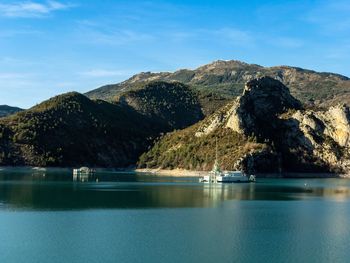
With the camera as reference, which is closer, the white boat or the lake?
the lake

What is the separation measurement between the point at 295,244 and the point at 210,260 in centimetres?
1303

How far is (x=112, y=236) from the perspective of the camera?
62.8 metres

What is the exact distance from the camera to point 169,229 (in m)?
68.5

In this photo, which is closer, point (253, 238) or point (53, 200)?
point (253, 238)

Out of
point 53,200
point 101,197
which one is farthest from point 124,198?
point 53,200

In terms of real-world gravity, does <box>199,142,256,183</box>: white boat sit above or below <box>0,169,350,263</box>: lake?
above

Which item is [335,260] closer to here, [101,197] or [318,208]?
[318,208]

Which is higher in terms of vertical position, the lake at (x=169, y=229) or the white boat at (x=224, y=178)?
the white boat at (x=224, y=178)

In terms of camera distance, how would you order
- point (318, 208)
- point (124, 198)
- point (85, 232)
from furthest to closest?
point (124, 198) < point (318, 208) < point (85, 232)

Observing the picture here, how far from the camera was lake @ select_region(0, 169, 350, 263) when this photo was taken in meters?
53.7

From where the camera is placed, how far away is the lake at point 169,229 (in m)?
53.7

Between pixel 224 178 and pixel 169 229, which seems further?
pixel 224 178

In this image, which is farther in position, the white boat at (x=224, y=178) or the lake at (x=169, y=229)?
the white boat at (x=224, y=178)

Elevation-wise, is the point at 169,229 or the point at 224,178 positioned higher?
the point at 224,178
